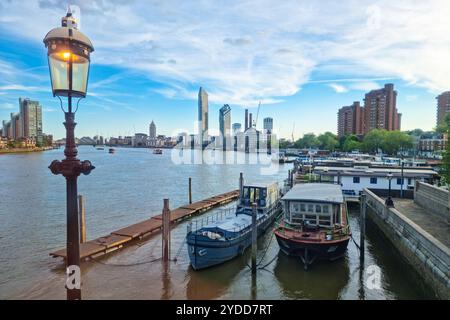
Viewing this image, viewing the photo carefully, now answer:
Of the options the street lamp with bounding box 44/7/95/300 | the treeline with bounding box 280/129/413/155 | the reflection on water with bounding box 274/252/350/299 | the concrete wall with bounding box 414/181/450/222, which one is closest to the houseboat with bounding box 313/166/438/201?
the concrete wall with bounding box 414/181/450/222

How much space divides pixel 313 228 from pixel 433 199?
1160 centimetres

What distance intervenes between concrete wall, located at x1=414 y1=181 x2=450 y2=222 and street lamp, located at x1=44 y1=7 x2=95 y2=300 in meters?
23.6

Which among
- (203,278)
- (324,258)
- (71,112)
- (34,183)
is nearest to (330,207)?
(324,258)

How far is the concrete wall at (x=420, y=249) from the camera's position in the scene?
13945 millimetres

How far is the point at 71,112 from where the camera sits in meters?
5.07

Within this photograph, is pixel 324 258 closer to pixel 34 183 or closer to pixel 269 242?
pixel 269 242

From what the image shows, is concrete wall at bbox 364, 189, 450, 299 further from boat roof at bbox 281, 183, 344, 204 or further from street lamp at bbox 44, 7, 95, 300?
street lamp at bbox 44, 7, 95, 300

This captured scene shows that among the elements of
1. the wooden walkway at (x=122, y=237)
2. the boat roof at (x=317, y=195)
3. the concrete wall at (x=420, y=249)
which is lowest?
the wooden walkway at (x=122, y=237)

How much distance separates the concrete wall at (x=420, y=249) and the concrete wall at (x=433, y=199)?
10.3ft

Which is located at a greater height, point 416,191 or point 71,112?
point 71,112

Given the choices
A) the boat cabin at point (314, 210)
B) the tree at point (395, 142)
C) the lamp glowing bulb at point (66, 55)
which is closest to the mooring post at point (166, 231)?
the boat cabin at point (314, 210)

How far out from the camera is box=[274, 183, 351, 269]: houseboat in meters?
18.9

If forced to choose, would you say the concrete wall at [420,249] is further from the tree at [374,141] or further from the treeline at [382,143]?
the tree at [374,141]

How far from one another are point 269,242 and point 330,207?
6.24 metres
